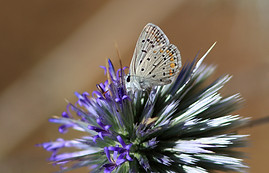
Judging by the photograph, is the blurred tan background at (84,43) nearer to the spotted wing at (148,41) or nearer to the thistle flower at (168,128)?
the thistle flower at (168,128)

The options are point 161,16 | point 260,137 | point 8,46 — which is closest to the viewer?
point 260,137

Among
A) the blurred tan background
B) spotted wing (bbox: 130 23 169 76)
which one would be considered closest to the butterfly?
spotted wing (bbox: 130 23 169 76)

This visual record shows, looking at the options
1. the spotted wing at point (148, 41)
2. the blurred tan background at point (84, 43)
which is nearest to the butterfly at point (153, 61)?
the spotted wing at point (148, 41)

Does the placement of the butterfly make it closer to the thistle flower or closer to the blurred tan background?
the thistle flower

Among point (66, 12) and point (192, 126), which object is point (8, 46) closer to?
point (66, 12)

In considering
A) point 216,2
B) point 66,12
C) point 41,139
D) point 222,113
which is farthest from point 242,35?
point 222,113

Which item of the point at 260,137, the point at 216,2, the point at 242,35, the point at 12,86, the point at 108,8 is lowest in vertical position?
the point at 260,137

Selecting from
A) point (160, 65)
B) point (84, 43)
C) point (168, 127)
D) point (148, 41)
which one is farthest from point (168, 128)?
point (84, 43)

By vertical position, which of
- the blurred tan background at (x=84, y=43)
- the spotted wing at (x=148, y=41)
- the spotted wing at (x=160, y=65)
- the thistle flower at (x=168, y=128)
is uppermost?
the blurred tan background at (x=84, y=43)
